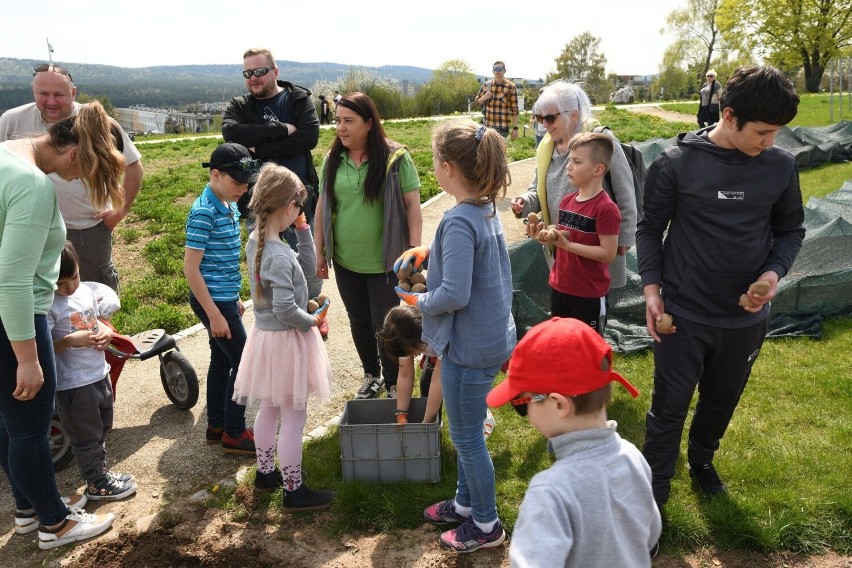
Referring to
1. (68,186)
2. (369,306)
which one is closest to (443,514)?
(369,306)

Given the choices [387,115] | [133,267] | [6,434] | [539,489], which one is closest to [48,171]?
[6,434]

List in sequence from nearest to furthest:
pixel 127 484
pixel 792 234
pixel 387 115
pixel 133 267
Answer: pixel 792 234, pixel 127 484, pixel 133 267, pixel 387 115

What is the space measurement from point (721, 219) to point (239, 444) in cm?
308

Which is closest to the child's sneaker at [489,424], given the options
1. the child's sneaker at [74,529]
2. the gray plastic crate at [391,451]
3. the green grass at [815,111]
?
the gray plastic crate at [391,451]

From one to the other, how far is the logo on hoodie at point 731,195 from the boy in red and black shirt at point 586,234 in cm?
86

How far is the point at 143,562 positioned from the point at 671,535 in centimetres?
260

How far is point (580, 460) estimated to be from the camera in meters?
1.79

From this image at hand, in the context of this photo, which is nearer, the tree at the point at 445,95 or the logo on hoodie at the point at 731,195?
the logo on hoodie at the point at 731,195

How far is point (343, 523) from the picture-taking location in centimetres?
356

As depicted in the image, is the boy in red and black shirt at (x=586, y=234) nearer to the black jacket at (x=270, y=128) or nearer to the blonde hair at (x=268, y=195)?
the blonde hair at (x=268, y=195)

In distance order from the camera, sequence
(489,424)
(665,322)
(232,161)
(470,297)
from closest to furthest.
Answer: (470,297) → (665,322) → (232,161) → (489,424)

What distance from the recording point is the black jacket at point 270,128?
5.26 m

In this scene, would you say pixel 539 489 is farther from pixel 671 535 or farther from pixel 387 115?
pixel 387 115

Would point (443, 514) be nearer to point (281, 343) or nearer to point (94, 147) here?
point (281, 343)
